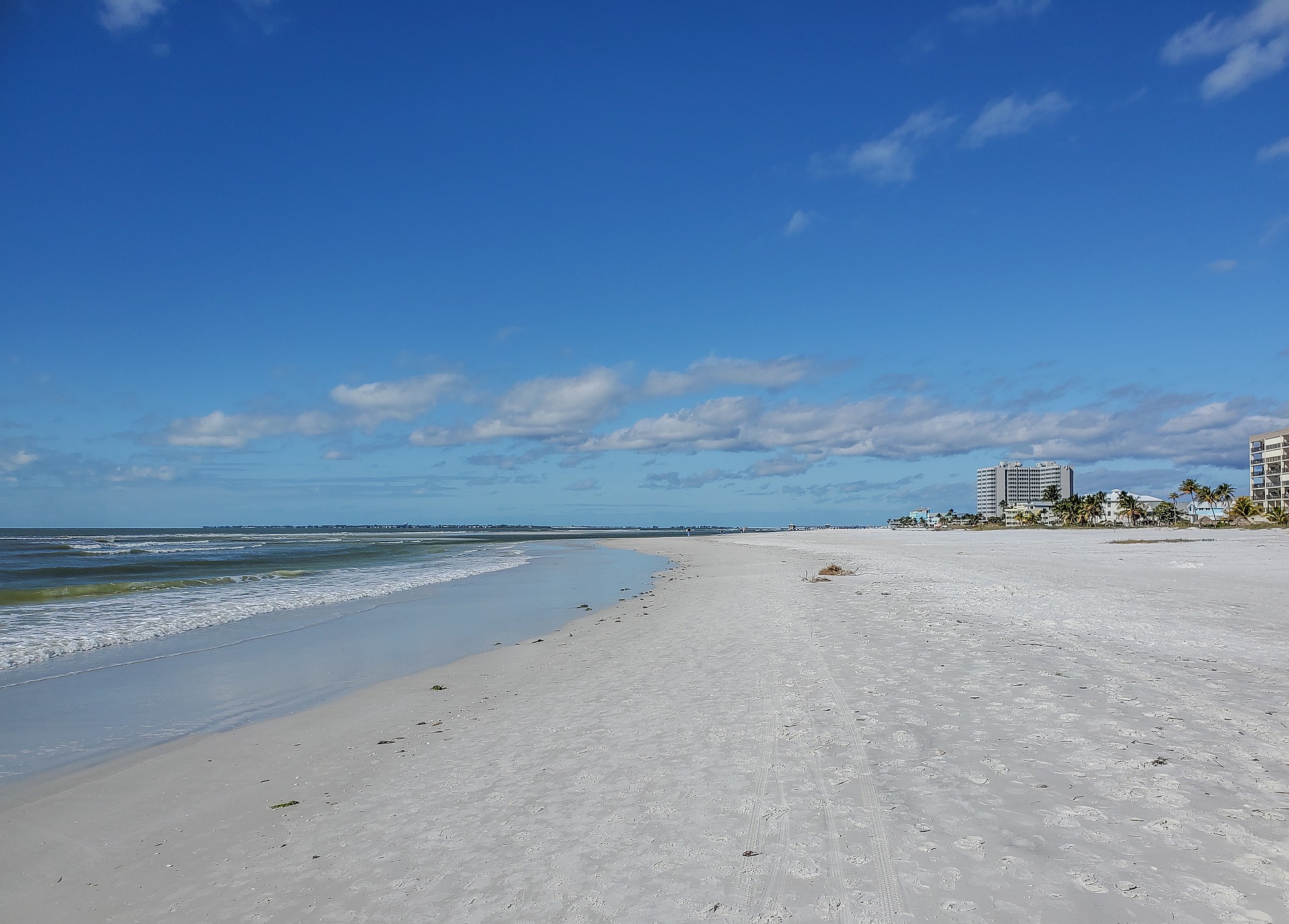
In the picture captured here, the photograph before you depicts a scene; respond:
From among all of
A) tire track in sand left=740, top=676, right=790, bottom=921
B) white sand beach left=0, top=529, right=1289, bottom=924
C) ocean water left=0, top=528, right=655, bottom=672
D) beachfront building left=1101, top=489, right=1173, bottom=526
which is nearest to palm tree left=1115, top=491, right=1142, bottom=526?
beachfront building left=1101, top=489, right=1173, bottom=526

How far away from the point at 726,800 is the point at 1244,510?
127796mm

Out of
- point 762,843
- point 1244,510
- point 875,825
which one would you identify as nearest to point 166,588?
→ point 762,843

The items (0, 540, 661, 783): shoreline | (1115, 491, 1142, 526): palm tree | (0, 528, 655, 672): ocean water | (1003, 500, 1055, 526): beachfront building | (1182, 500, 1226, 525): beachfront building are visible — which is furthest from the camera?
Answer: (1003, 500, 1055, 526): beachfront building

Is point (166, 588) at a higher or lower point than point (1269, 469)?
lower

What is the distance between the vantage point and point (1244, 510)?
99.0 metres

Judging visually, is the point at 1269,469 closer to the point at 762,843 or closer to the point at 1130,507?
the point at 1130,507

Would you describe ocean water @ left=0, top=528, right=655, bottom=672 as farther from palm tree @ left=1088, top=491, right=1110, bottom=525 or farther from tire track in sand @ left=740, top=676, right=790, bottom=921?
palm tree @ left=1088, top=491, right=1110, bottom=525

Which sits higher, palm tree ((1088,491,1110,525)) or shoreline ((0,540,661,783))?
palm tree ((1088,491,1110,525))

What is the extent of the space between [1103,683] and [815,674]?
3.35 metres

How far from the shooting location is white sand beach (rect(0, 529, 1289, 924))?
13.0 ft

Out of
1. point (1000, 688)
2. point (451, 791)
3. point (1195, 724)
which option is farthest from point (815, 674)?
point (451, 791)

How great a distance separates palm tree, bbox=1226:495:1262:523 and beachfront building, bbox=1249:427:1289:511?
2.13 metres

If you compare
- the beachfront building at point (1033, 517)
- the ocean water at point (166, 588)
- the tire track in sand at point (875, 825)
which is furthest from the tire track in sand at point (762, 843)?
the beachfront building at point (1033, 517)

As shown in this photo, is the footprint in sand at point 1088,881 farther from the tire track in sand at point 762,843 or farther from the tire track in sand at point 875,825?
the tire track in sand at point 762,843
